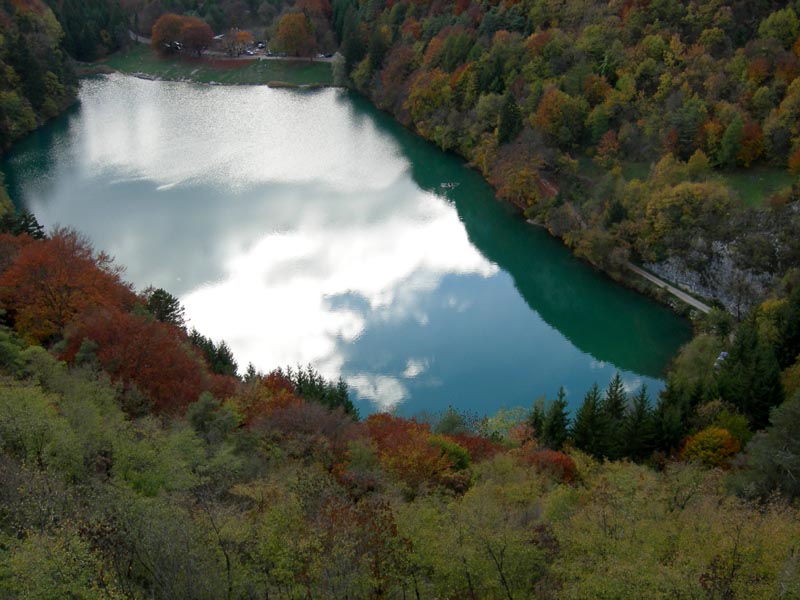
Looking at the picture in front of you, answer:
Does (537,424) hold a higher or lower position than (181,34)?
lower

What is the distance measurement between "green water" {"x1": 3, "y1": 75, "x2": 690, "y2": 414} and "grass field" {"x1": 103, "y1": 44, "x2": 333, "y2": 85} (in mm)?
8140

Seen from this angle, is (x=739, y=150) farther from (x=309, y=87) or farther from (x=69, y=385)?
(x=309, y=87)

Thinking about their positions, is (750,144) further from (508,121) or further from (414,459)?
(414,459)

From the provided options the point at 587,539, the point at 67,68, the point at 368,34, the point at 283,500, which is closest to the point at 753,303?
the point at 587,539

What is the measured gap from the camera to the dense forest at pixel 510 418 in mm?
14156

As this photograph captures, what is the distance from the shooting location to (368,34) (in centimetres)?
7856

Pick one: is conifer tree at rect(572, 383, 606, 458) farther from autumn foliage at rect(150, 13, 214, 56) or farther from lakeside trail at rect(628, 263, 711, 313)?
autumn foliage at rect(150, 13, 214, 56)

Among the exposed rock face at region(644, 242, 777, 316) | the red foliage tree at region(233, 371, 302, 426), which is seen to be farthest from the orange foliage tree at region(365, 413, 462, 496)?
the exposed rock face at region(644, 242, 777, 316)

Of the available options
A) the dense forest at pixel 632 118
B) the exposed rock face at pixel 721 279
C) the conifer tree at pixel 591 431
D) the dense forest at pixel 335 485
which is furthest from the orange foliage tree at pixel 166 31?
the conifer tree at pixel 591 431

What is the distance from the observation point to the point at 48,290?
3084 cm

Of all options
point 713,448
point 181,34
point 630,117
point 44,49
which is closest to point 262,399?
point 713,448

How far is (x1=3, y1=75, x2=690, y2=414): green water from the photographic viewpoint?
3831cm

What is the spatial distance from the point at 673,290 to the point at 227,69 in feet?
200

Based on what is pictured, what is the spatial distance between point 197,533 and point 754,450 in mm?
16299
